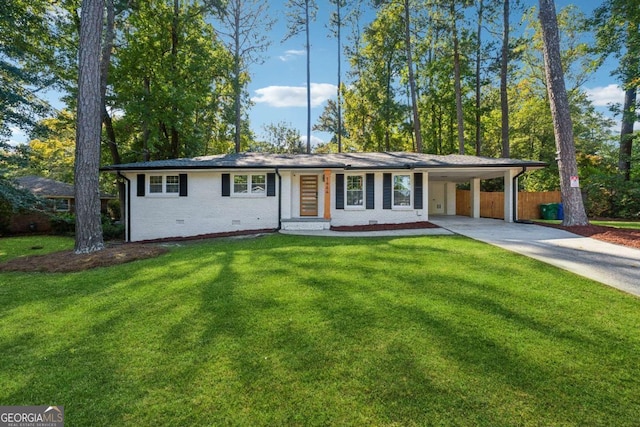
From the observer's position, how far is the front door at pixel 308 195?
42.4ft

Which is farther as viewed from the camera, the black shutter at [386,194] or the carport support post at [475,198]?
the carport support post at [475,198]

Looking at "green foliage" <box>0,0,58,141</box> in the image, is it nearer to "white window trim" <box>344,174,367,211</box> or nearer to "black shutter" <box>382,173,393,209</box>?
"white window trim" <box>344,174,367,211</box>

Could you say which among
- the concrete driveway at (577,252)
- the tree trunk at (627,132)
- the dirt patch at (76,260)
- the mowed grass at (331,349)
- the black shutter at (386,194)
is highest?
the tree trunk at (627,132)

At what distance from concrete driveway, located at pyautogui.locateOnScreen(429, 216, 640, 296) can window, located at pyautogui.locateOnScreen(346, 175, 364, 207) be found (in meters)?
4.09

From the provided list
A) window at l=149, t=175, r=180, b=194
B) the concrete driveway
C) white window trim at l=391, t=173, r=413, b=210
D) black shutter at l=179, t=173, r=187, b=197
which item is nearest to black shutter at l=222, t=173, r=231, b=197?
black shutter at l=179, t=173, r=187, b=197

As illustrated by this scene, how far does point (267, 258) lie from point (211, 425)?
4.60m

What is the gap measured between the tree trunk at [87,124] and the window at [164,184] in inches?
158

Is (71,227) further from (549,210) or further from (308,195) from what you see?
(549,210)

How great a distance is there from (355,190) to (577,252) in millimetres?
7569

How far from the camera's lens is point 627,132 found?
17.6 metres

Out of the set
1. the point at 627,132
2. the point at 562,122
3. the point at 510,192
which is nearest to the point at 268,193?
the point at 510,192

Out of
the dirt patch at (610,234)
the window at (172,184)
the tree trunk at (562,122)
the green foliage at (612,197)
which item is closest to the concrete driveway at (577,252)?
the dirt patch at (610,234)

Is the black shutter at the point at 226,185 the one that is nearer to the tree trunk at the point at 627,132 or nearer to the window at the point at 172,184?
the window at the point at 172,184

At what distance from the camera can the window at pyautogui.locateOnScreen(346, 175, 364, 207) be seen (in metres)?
12.7
